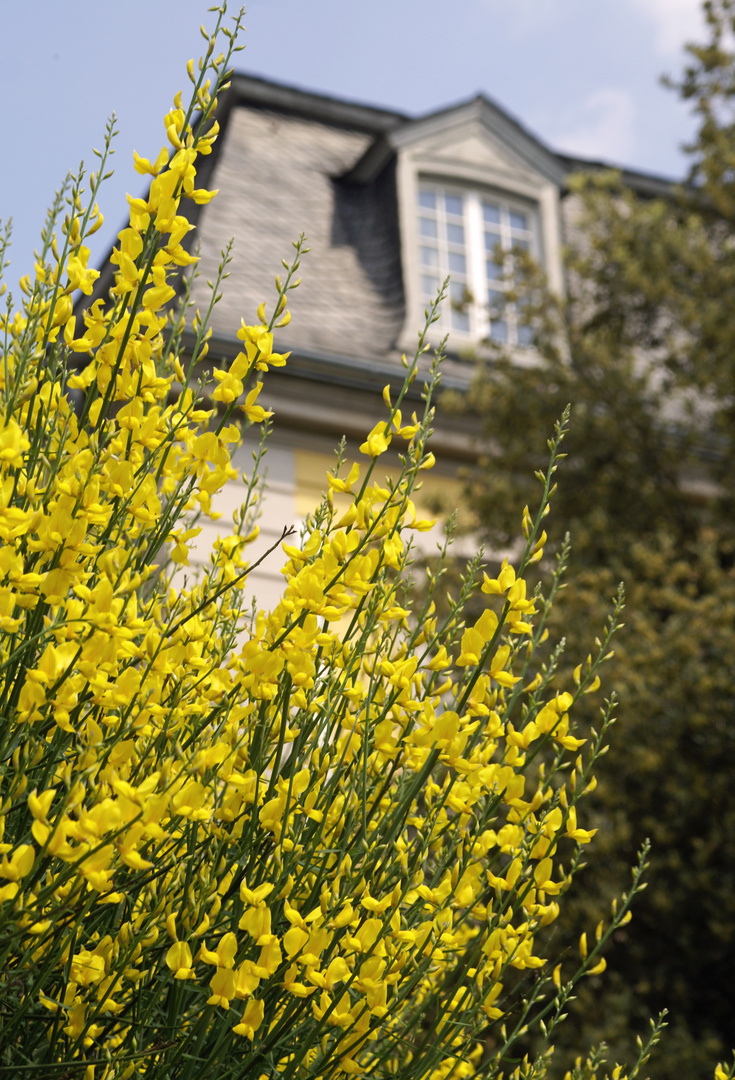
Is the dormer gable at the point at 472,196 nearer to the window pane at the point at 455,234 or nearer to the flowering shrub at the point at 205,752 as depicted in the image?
the window pane at the point at 455,234

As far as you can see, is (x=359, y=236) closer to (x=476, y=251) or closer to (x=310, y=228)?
(x=310, y=228)

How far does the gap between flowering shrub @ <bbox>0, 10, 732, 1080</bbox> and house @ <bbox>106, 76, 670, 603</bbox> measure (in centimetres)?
411

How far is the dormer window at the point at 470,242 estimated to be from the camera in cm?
728

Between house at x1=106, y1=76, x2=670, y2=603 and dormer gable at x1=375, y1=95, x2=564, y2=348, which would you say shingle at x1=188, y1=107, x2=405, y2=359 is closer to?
house at x1=106, y1=76, x2=670, y2=603

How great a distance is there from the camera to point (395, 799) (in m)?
1.55

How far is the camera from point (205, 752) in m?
1.08

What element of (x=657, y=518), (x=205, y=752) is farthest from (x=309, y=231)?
(x=205, y=752)

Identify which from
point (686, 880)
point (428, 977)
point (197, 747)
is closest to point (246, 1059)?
point (197, 747)

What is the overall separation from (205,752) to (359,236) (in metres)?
6.74

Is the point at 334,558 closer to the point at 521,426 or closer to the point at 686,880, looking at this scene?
the point at 686,880

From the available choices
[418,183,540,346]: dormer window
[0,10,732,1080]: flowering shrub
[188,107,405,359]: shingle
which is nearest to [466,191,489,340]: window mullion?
[418,183,540,346]: dormer window

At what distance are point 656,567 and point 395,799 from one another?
415cm

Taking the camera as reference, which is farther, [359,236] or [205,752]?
[359,236]

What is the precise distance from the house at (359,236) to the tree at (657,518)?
1.49 ft
